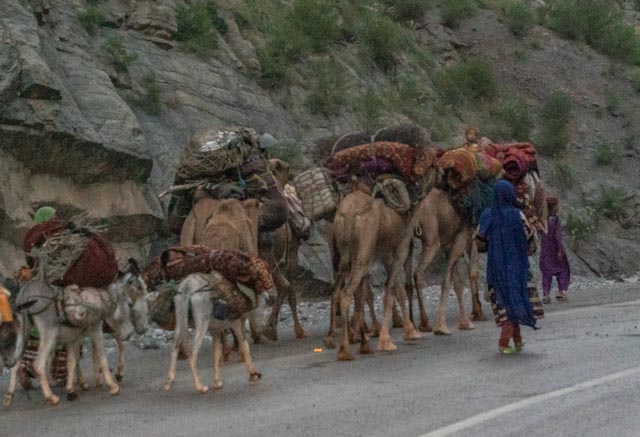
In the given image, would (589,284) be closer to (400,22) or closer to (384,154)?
(384,154)

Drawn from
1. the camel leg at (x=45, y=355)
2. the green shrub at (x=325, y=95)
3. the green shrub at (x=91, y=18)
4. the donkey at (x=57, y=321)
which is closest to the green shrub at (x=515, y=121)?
the green shrub at (x=325, y=95)

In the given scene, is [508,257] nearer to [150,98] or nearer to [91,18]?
[150,98]

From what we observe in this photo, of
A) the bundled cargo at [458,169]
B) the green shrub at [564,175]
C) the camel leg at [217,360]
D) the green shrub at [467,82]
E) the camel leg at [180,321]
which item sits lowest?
the camel leg at [217,360]

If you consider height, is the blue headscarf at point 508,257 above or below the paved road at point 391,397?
above

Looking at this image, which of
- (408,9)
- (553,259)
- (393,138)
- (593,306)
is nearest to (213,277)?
(393,138)

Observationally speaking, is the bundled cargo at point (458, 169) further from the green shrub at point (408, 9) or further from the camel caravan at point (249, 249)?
the green shrub at point (408, 9)

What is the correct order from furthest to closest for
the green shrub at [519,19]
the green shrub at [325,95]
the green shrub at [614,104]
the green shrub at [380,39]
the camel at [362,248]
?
the green shrub at [519,19], the green shrub at [614,104], the green shrub at [380,39], the green shrub at [325,95], the camel at [362,248]

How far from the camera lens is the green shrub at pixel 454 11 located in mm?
43469

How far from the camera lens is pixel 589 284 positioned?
26844 millimetres

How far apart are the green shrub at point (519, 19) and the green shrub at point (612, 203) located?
1297cm

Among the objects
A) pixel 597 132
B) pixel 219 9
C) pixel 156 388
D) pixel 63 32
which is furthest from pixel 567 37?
pixel 156 388

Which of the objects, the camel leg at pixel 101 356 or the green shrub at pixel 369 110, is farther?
the green shrub at pixel 369 110

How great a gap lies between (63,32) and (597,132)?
21958 millimetres

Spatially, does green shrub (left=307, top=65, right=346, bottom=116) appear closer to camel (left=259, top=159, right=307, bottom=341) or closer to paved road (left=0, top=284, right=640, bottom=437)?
camel (left=259, top=159, right=307, bottom=341)
